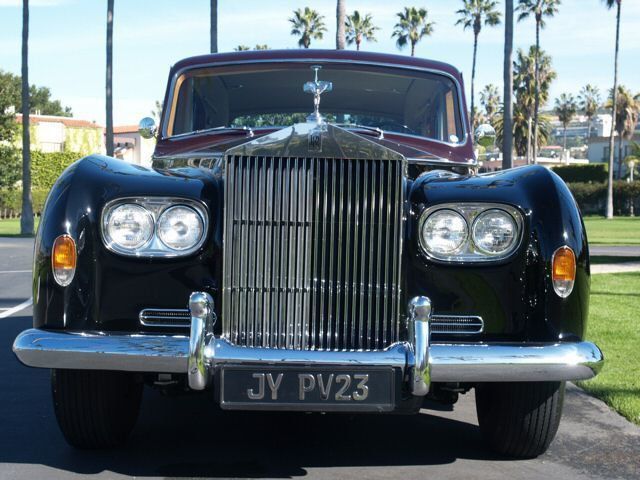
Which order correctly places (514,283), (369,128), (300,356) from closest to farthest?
(300,356) < (514,283) < (369,128)

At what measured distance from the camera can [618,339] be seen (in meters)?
8.45

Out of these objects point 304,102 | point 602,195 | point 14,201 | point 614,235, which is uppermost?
point 602,195

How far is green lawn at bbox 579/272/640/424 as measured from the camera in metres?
6.04

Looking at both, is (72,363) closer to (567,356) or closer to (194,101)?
(567,356)

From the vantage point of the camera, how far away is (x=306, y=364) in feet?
11.9

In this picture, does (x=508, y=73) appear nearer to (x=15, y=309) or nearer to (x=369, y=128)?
(x=15, y=309)

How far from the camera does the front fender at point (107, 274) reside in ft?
12.9

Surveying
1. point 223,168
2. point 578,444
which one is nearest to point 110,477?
point 223,168

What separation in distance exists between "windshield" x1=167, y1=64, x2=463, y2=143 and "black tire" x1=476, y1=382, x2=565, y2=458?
196 centimetres

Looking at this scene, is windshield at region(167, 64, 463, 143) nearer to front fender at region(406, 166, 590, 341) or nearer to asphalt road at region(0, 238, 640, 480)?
asphalt road at region(0, 238, 640, 480)

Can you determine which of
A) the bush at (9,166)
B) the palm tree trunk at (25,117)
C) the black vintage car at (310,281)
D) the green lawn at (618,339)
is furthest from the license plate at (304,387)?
the bush at (9,166)

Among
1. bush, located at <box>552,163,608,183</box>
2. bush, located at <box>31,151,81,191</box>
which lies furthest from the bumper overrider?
bush, located at <box>552,163,608,183</box>

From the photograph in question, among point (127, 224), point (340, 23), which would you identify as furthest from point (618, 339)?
point (340, 23)

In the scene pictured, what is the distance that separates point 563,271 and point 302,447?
1.54 meters
